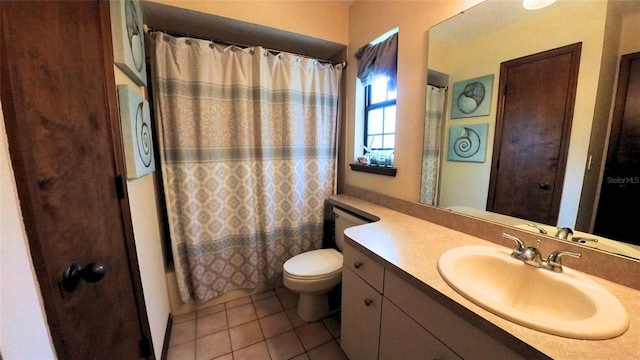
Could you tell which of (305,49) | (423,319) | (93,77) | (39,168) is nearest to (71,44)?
(93,77)

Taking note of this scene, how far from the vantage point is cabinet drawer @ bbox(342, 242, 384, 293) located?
0.98 meters

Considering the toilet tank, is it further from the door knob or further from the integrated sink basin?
the door knob

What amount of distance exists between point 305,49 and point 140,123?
143 cm

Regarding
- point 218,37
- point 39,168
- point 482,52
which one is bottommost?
point 39,168

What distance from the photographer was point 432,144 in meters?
1.38

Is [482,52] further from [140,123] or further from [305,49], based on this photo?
[140,123]

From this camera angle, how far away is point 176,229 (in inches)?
64.1

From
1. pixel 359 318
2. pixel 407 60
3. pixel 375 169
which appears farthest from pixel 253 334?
pixel 407 60

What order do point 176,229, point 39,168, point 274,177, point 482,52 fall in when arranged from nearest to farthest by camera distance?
1. point 39,168
2. point 482,52
3. point 176,229
4. point 274,177

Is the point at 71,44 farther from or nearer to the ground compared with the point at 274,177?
farther from the ground

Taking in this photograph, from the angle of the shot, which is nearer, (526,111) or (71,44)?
(71,44)

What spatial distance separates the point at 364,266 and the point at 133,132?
1.20m

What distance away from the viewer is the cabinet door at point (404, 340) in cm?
75

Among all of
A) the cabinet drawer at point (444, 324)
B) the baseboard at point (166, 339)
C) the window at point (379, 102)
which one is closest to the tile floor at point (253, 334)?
the baseboard at point (166, 339)
